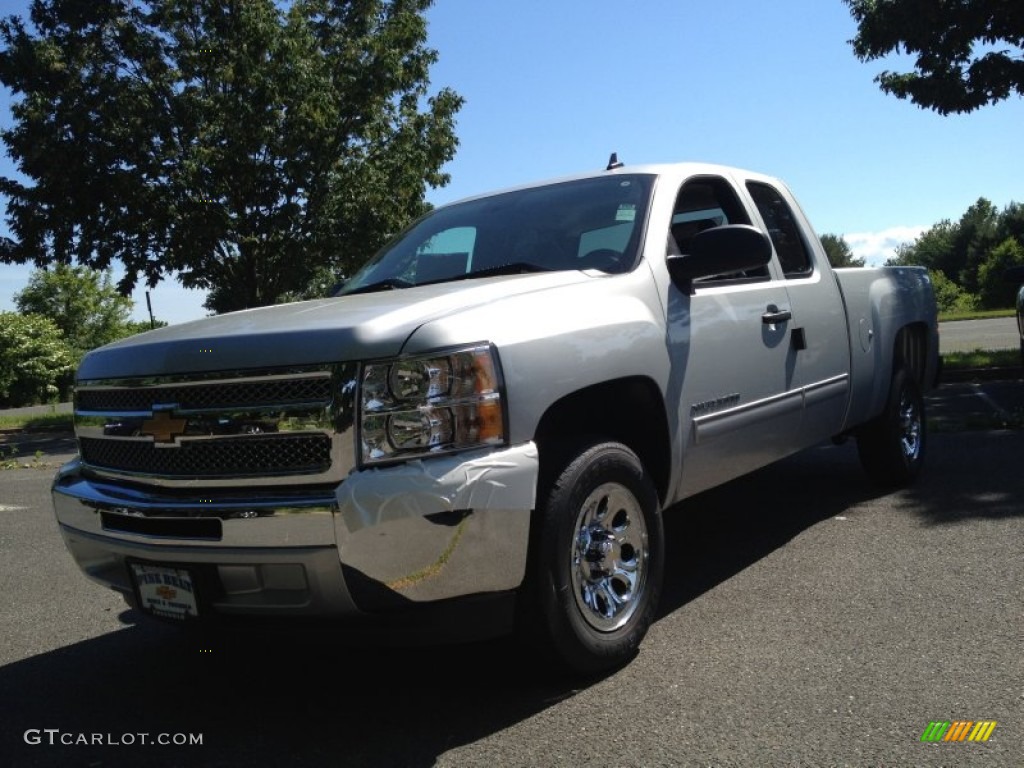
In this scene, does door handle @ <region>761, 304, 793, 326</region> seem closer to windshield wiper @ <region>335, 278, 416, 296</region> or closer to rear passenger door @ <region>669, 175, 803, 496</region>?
rear passenger door @ <region>669, 175, 803, 496</region>

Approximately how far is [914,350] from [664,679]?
13.3 ft

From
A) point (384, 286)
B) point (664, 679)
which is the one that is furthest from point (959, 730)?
point (384, 286)

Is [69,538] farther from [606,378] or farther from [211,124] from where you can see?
[211,124]

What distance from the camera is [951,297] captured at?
59.4 m

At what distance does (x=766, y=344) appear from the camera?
167 inches

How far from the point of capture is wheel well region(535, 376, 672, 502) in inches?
125

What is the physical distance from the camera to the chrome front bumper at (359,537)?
258 centimetres

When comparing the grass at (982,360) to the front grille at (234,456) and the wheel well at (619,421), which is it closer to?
the wheel well at (619,421)

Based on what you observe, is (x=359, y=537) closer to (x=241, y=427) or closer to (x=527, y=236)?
(x=241, y=427)

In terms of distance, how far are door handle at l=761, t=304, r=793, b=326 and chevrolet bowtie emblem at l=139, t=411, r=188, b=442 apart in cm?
261

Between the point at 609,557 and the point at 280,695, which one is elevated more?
the point at 609,557

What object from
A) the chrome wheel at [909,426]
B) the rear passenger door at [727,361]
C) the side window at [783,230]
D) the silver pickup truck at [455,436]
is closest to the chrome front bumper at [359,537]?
the silver pickup truck at [455,436]

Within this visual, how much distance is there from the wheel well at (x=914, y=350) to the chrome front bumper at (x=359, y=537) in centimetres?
400

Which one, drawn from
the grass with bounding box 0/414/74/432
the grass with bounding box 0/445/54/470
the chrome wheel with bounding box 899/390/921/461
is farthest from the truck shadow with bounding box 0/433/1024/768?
the grass with bounding box 0/414/74/432
